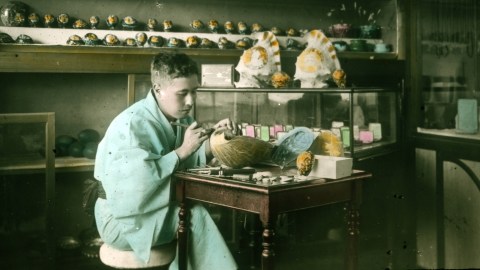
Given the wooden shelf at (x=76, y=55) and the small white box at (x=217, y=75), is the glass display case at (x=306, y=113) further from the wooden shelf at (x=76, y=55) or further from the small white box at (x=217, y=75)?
the wooden shelf at (x=76, y=55)

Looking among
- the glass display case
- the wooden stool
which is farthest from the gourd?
the glass display case

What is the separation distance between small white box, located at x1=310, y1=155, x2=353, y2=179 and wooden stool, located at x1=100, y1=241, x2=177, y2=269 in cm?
75

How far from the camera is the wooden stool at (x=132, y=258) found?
94.2 inches

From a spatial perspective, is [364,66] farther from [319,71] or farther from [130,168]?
[130,168]

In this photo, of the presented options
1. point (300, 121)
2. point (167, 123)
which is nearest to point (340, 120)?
point (300, 121)

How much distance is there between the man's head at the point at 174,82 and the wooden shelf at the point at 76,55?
1.41 meters

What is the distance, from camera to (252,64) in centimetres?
346

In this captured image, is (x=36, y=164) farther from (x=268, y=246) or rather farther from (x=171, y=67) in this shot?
(x=268, y=246)

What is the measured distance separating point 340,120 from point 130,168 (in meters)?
1.84

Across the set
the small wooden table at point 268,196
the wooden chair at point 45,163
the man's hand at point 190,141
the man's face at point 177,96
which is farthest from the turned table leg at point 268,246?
the wooden chair at point 45,163

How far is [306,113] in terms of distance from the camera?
389cm

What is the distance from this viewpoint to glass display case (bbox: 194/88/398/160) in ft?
12.4

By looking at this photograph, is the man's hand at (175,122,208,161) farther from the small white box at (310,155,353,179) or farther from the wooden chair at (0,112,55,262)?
the wooden chair at (0,112,55,262)

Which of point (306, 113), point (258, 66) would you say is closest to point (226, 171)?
point (258, 66)
